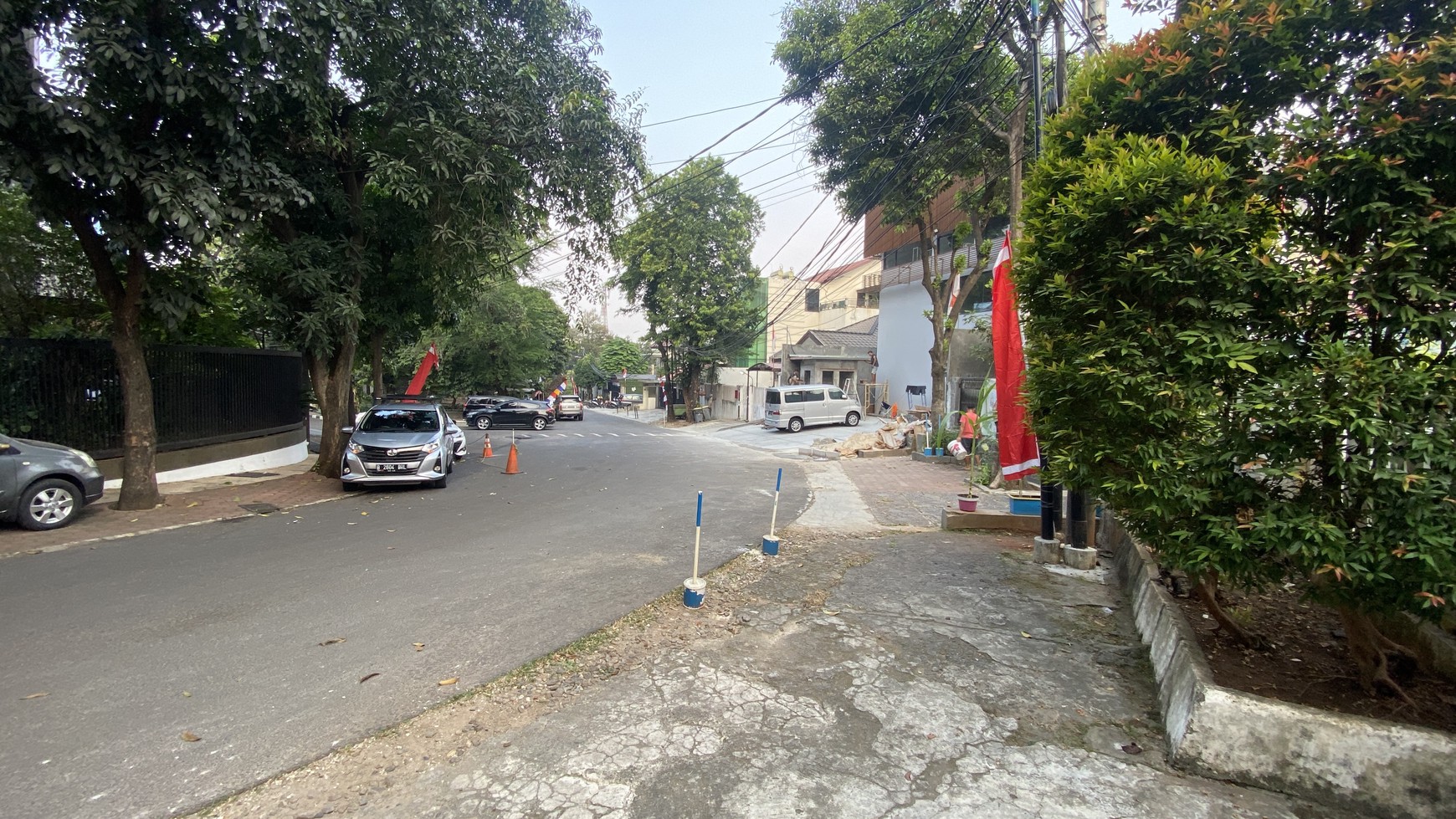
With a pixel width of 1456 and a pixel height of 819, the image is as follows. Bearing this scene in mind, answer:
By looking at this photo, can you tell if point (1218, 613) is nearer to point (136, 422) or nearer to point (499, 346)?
point (136, 422)

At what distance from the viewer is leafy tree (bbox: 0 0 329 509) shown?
Result: 6.87 metres

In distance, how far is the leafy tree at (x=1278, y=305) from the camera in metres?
2.76

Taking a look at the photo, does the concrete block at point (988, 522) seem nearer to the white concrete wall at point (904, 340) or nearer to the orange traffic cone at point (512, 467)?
the orange traffic cone at point (512, 467)

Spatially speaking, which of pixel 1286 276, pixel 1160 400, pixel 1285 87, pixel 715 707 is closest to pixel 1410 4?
pixel 1285 87

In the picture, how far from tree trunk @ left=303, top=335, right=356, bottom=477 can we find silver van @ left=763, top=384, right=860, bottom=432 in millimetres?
17127

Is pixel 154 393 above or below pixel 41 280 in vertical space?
below

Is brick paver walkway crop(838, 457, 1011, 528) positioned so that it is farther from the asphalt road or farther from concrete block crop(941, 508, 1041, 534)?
the asphalt road

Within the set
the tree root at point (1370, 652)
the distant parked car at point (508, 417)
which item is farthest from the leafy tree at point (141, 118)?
the distant parked car at point (508, 417)

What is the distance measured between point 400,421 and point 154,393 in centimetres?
379

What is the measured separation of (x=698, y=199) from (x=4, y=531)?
92.6 ft

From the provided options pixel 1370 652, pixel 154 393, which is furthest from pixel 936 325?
pixel 154 393

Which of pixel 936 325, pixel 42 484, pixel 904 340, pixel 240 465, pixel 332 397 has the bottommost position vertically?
pixel 240 465

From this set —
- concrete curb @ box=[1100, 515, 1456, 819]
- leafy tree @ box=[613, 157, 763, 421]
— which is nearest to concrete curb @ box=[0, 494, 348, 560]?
concrete curb @ box=[1100, 515, 1456, 819]

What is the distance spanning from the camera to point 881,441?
1952 centimetres
